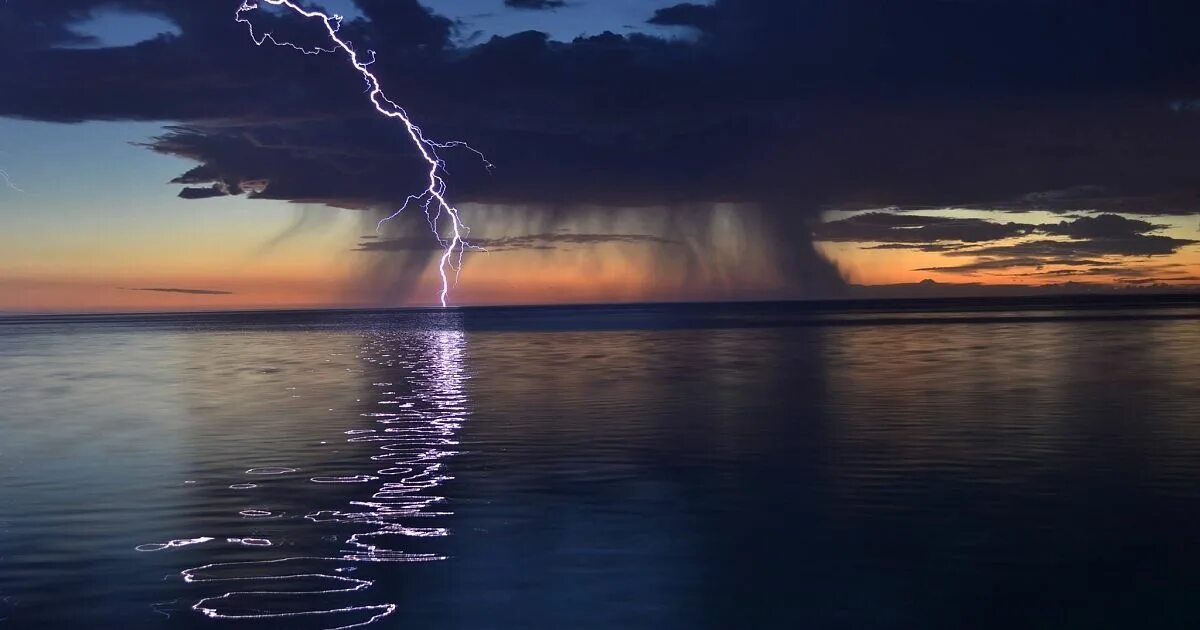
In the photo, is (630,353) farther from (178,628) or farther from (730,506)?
(178,628)

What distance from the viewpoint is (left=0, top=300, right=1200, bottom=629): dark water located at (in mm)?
10469

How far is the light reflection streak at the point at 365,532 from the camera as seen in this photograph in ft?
33.8

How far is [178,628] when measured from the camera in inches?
384

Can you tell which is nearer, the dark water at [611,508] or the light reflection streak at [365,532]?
the light reflection streak at [365,532]

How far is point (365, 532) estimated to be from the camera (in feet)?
44.3

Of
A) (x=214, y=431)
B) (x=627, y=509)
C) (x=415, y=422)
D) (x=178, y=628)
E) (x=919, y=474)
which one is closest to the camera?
(x=178, y=628)

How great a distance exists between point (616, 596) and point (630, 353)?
44634 mm

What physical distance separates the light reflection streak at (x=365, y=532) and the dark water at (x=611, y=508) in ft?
0.18

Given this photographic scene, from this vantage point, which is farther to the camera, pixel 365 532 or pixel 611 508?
pixel 611 508

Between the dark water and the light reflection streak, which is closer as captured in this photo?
the light reflection streak

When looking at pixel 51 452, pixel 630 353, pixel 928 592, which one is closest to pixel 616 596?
pixel 928 592

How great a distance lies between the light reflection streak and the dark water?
0.18 feet

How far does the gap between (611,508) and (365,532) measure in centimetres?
314

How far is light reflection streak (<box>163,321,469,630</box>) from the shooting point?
405 inches
